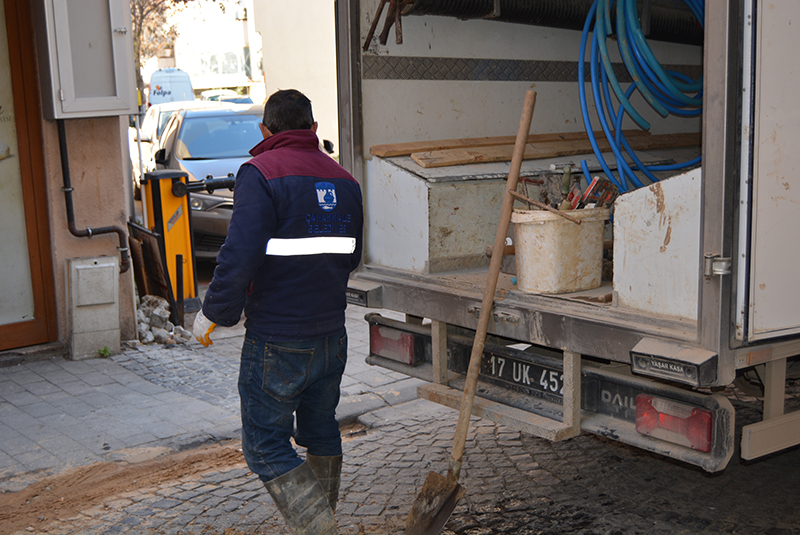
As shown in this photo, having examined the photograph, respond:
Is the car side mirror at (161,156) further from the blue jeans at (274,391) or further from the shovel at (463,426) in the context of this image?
the shovel at (463,426)

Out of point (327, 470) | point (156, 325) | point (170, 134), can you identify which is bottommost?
point (156, 325)

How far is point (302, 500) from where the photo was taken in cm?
304

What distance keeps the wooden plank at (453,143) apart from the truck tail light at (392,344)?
2.91 ft

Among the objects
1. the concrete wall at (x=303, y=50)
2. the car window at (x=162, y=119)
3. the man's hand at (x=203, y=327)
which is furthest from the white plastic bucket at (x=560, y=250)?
the concrete wall at (x=303, y=50)

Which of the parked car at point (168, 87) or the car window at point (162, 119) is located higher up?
the parked car at point (168, 87)

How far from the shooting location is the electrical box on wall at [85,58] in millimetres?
5625

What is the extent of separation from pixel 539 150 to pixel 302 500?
7.58 feet

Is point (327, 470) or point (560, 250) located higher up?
point (560, 250)

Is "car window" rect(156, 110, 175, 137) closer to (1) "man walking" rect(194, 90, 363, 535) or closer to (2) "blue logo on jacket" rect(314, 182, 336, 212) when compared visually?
(1) "man walking" rect(194, 90, 363, 535)

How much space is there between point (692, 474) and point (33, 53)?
5.23 meters

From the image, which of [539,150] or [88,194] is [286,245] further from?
[88,194]

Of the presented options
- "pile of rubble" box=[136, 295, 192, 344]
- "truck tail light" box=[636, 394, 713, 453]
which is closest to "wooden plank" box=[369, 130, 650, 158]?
"truck tail light" box=[636, 394, 713, 453]

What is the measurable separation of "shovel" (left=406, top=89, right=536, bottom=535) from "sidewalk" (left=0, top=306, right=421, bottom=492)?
5.65ft

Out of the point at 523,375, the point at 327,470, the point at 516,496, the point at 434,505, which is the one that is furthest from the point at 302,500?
the point at 516,496
